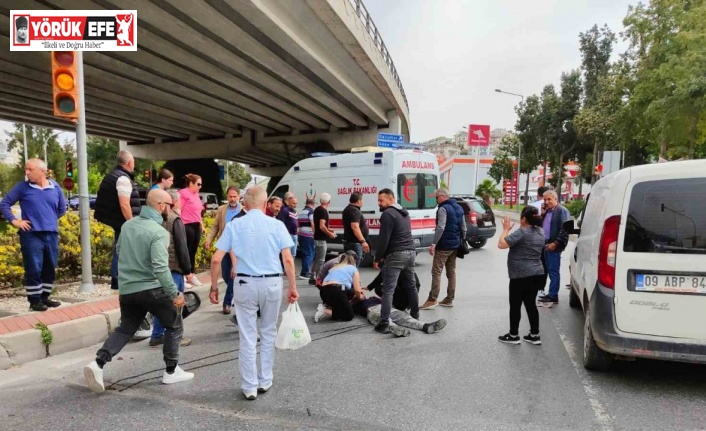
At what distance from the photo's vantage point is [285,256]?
380cm

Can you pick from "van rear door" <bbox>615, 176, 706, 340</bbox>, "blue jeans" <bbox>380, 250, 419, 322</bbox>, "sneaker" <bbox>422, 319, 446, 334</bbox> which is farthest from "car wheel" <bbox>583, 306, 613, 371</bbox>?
"blue jeans" <bbox>380, 250, 419, 322</bbox>

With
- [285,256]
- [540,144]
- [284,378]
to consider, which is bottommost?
[284,378]

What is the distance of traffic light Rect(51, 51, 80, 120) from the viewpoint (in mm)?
5871

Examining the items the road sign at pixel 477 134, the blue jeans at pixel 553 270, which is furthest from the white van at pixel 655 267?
the road sign at pixel 477 134

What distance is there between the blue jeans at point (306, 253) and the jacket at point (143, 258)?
5.34m

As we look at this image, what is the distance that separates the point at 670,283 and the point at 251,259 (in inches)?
127

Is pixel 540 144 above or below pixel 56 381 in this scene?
above

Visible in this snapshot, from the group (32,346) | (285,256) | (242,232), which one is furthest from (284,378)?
(32,346)

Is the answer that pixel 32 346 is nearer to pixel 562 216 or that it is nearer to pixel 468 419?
pixel 468 419

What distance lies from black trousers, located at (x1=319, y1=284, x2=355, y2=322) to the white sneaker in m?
2.20

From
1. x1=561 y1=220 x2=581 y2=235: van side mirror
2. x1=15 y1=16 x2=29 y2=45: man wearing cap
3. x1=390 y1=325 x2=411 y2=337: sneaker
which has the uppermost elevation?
x1=15 y1=16 x2=29 y2=45: man wearing cap

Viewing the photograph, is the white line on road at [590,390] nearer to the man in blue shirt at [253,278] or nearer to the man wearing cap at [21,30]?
the man in blue shirt at [253,278]

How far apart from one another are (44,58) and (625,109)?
86.5ft

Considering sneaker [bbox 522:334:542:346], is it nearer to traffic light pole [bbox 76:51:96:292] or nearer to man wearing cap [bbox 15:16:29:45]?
traffic light pole [bbox 76:51:96:292]
